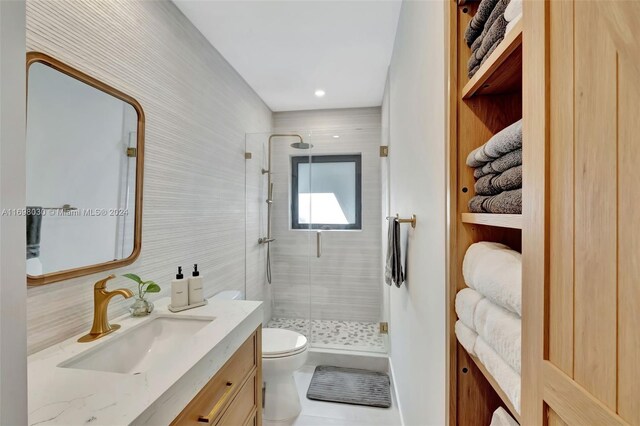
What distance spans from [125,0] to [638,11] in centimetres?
173

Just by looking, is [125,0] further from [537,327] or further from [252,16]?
[537,327]

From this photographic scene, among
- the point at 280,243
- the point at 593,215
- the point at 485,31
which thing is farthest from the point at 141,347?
the point at 280,243

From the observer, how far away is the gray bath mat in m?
2.09

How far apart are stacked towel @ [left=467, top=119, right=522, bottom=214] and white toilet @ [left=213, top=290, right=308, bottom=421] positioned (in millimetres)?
1580

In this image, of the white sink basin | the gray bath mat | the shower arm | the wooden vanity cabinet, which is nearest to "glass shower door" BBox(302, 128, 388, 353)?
the shower arm

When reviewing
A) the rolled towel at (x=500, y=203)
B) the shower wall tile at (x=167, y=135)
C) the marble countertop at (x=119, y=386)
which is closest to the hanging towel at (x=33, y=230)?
the shower wall tile at (x=167, y=135)

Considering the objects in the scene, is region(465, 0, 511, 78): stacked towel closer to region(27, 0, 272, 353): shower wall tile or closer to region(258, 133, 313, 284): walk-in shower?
region(27, 0, 272, 353): shower wall tile

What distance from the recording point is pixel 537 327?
39 cm

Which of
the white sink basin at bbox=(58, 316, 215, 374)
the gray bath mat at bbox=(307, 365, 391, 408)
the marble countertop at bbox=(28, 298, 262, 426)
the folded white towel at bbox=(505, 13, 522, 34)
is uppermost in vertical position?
the folded white towel at bbox=(505, 13, 522, 34)

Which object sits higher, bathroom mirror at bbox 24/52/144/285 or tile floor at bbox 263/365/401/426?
bathroom mirror at bbox 24/52/144/285

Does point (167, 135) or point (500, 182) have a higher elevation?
point (167, 135)

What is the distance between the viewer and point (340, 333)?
9.39 ft

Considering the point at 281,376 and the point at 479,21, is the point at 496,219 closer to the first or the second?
the point at 479,21

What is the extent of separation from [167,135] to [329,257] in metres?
1.83
